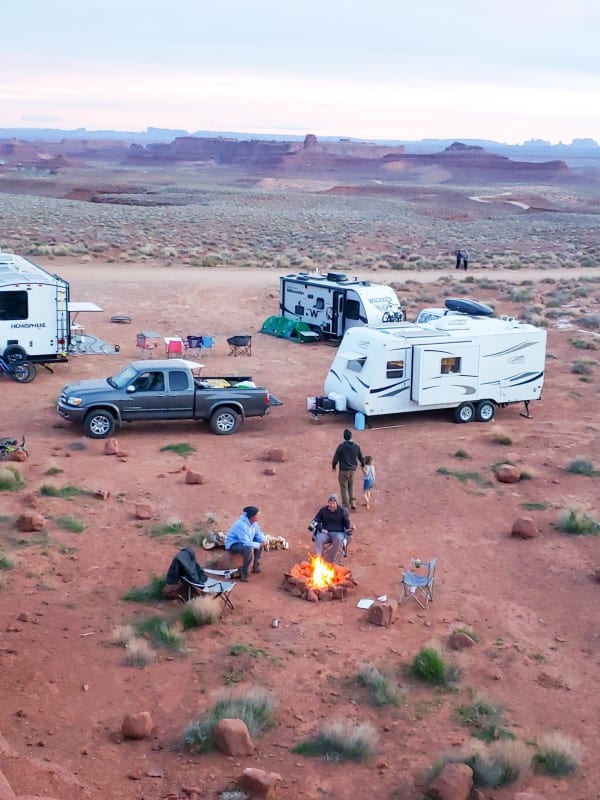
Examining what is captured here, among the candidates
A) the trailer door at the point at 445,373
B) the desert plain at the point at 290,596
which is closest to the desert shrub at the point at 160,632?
the desert plain at the point at 290,596

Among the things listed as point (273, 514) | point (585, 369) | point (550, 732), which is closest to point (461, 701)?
point (550, 732)

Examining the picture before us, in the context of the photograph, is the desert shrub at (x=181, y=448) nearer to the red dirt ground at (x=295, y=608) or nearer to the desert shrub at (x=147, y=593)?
the red dirt ground at (x=295, y=608)

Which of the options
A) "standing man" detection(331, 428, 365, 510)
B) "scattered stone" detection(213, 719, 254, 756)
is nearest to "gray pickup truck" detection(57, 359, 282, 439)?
"standing man" detection(331, 428, 365, 510)

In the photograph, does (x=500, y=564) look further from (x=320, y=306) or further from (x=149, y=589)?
(x=320, y=306)

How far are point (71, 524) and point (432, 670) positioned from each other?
666 cm

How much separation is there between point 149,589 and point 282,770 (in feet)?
14.5

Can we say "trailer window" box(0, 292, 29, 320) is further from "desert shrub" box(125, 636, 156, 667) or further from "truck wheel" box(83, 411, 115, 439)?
"desert shrub" box(125, 636, 156, 667)

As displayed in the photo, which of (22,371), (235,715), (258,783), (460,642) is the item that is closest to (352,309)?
(22,371)

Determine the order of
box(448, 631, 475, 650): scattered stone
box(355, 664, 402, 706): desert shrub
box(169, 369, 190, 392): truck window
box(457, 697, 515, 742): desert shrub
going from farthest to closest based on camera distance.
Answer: box(169, 369, 190, 392): truck window → box(448, 631, 475, 650): scattered stone → box(355, 664, 402, 706): desert shrub → box(457, 697, 515, 742): desert shrub

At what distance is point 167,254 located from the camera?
53156 millimetres

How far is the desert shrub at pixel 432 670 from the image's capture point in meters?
11.0

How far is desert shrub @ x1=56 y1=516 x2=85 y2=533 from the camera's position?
15.0 meters

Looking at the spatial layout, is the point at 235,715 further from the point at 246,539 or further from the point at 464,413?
the point at 464,413

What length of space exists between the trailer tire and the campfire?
13301 millimetres
